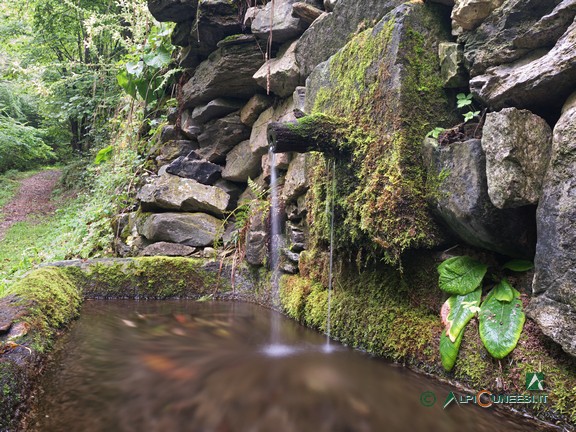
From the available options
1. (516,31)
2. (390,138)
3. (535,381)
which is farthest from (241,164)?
(535,381)

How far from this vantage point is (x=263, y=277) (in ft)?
16.3

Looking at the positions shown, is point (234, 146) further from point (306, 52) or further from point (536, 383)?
point (536, 383)

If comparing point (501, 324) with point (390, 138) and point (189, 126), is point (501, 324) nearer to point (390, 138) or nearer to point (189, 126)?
point (390, 138)

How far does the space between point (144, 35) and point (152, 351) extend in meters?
7.86

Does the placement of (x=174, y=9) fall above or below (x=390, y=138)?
above

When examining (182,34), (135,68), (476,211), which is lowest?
(476,211)

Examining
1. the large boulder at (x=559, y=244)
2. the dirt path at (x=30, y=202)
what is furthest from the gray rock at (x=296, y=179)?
the dirt path at (x=30, y=202)

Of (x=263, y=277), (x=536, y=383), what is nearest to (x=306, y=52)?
(x=263, y=277)

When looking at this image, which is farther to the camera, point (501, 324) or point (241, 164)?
→ point (241, 164)

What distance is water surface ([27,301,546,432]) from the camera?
1680 mm

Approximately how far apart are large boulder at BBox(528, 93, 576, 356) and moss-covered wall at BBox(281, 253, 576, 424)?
0.51 ft

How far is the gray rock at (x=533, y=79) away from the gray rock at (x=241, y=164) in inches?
158

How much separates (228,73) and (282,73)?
4.68ft

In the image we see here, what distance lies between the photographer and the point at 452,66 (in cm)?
263
